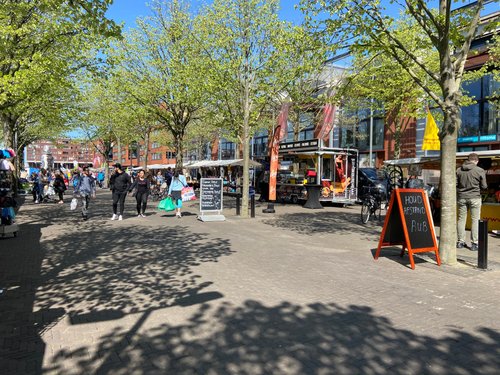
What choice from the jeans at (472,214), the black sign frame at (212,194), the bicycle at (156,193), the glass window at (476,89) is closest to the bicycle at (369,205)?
the jeans at (472,214)

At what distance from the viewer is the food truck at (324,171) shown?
18594mm

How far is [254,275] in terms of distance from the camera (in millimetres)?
6066

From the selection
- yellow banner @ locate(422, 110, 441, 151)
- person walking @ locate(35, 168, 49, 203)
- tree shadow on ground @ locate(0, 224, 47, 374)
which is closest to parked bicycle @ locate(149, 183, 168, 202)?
person walking @ locate(35, 168, 49, 203)

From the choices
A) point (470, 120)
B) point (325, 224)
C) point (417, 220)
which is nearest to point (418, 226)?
point (417, 220)

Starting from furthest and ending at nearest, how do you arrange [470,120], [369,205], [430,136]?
1. [470,120]
2. [430,136]
3. [369,205]

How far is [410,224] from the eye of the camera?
6980 mm

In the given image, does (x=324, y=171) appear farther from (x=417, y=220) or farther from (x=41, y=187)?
(x=41, y=187)

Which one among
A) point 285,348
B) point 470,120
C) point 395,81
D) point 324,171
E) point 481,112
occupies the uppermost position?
point 395,81

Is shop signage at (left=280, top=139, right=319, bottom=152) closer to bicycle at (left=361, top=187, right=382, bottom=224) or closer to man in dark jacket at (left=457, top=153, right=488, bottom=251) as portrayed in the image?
bicycle at (left=361, top=187, right=382, bottom=224)

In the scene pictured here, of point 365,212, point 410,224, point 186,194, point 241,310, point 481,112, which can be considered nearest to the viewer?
point 241,310

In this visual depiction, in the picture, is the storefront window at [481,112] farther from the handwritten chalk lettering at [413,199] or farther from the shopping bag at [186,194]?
the handwritten chalk lettering at [413,199]

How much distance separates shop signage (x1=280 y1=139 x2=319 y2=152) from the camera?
60.7ft

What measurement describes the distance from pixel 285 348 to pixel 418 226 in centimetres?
449

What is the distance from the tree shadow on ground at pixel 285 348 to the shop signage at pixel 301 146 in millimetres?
14637
